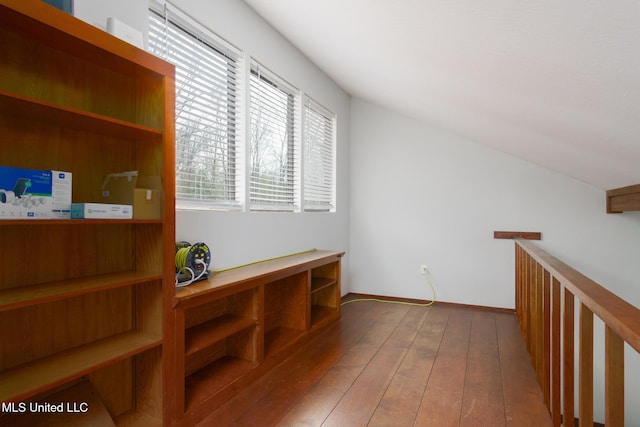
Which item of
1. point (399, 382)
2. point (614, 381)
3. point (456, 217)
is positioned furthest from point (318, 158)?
point (614, 381)

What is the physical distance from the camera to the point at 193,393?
6.07ft

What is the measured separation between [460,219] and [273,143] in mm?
2338

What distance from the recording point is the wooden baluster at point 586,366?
1067 mm

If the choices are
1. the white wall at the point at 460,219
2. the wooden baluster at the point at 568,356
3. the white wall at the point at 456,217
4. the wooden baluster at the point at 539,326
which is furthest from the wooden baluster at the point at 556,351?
the white wall at the point at 456,217

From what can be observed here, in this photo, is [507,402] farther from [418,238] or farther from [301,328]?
[418,238]

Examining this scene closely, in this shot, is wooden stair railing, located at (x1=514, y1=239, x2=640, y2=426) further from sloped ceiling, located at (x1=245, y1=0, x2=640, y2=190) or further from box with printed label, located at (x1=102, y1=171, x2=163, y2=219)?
box with printed label, located at (x1=102, y1=171, x2=163, y2=219)

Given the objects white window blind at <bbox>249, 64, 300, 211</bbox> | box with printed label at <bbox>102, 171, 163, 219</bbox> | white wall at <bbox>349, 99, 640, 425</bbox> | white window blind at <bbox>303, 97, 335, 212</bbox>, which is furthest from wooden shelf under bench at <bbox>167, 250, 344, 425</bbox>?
white wall at <bbox>349, 99, 640, 425</bbox>

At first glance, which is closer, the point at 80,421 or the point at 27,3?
the point at 27,3

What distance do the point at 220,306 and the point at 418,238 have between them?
2.62 meters

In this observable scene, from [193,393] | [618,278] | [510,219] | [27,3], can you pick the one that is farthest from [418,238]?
[27,3]

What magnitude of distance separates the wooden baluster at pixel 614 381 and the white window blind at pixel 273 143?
2260 mm

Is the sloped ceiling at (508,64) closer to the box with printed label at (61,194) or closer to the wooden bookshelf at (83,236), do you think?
the wooden bookshelf at (83,236)

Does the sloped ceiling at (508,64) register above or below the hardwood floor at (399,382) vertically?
above

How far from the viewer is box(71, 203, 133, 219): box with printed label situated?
1321 millimetres
